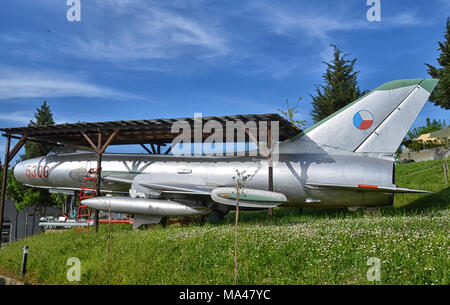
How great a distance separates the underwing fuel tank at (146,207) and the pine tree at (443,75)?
28.9m

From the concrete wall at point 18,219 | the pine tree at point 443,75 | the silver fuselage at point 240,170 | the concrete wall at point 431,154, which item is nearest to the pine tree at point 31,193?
the concrete wall at point 18,219

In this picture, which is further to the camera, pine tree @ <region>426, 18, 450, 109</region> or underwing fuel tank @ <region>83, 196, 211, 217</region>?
pine tree @ <region>426, 18, 450, 109</region>

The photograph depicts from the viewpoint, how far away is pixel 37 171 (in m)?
20.0

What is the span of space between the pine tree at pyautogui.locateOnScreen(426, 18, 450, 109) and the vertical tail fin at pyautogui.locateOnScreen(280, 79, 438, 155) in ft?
69.6

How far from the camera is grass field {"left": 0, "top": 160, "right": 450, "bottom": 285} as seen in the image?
755 cm

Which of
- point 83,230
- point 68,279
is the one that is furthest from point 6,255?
point 68,279

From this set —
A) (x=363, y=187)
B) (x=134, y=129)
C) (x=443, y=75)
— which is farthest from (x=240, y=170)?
(x=443, y=75)

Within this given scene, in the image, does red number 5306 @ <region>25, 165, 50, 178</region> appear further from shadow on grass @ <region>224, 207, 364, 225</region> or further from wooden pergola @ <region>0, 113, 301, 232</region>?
shadow on grass @ <region>224, 207, 364, 225</region>

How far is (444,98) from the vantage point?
31.9 metres

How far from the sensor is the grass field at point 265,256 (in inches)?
297

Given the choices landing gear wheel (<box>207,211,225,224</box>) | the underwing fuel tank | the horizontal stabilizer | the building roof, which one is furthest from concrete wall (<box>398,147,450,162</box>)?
the underwing fuel tank
